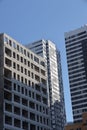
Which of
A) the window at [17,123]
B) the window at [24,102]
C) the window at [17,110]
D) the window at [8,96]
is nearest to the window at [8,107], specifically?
the window at [8,96]

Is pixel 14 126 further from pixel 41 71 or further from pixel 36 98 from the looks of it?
pixel 41 71

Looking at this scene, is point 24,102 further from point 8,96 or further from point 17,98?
point 8,96

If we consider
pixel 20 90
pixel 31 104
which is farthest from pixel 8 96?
pixel 31 104

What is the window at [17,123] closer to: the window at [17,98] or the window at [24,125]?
the window at [24,125]

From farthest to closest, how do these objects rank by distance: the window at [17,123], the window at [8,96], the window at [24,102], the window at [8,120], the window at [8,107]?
1. the window at [24,102]
2. the window at [8,96]
3. the window at [17,123]
4. the window at [8,107]
5. the window at [8,120]

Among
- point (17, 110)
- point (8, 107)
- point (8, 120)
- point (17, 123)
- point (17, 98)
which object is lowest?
point (17, 123)

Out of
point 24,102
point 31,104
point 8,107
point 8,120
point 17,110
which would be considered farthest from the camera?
point 31,104

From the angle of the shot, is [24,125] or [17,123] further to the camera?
[24,125]

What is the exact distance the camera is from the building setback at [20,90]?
115 m

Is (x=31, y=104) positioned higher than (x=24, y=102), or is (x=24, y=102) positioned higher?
(x=31, y=104)

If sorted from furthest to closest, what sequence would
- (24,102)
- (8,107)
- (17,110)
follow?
(24,102) → (17,110) → (8,107)

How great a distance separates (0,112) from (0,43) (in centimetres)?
2449

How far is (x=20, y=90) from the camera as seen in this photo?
121438 mm

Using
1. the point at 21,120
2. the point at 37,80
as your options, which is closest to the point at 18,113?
the point at 21,120
